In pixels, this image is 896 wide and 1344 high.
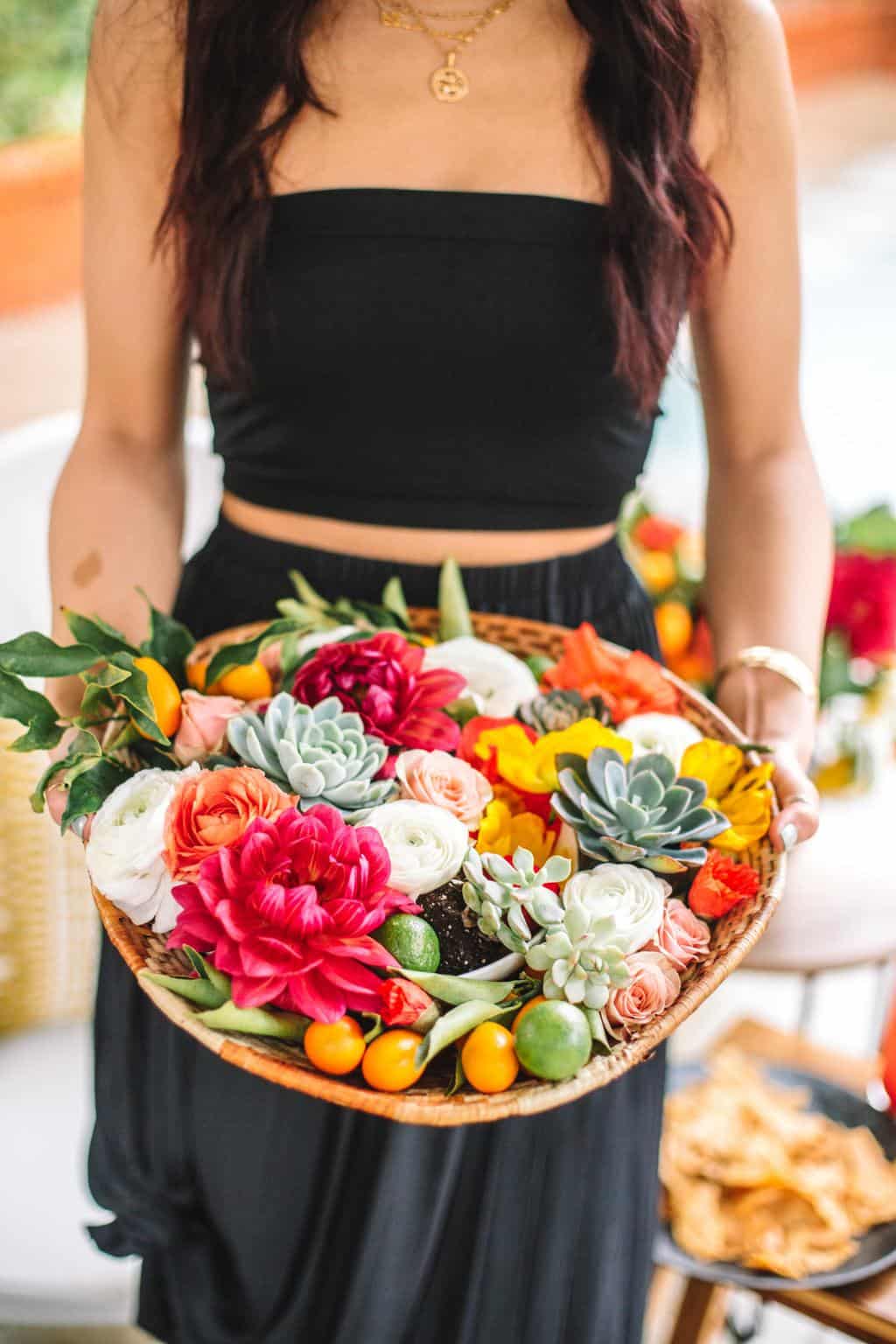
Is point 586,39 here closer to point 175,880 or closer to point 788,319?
point 788,319

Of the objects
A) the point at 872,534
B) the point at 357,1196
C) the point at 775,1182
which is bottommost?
the point at 775,1182

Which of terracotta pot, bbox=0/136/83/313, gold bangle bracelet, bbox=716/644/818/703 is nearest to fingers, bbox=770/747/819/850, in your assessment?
gold bangle bracelet, bbox=716/644/818/703

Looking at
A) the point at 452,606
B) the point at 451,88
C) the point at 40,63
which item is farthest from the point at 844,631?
the point at 40,63

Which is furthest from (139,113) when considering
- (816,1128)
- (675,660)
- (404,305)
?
(816,1128)

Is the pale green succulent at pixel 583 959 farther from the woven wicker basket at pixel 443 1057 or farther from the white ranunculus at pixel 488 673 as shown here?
the white ranunculus at pixel 488 673

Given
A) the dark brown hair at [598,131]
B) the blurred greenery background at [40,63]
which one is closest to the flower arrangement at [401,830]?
the dark brown hair at [598,131]

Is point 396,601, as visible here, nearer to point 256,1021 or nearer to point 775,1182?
point 256,1021

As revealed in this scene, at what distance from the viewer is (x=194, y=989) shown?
0.68m

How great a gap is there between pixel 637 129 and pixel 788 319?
0.20 m

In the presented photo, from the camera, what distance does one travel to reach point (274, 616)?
1057 millimetres

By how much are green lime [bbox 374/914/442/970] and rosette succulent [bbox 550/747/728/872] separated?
0.11 m

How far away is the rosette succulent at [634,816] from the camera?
75 centimetres

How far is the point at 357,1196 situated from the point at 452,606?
437 millimetres

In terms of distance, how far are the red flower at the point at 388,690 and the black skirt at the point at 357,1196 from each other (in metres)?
0.20
